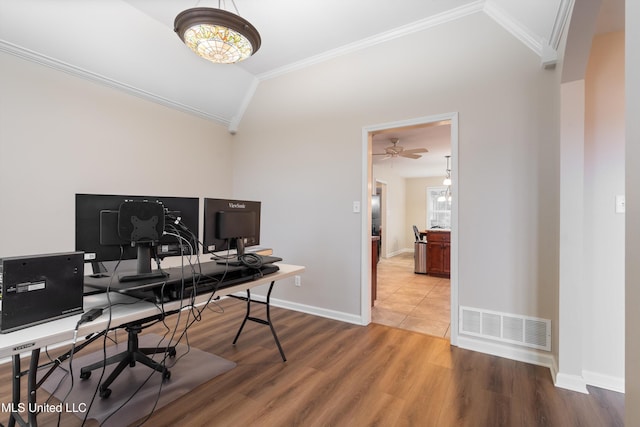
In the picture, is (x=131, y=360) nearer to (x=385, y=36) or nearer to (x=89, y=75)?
(x=89, y=75)

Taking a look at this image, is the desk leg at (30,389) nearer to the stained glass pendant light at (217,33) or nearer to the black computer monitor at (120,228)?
the black computer monitor at (120,228)

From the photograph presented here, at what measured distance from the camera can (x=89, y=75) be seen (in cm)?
270

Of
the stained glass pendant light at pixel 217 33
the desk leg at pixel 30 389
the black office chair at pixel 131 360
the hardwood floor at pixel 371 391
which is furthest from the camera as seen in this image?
the black office chair at pixel 131 360

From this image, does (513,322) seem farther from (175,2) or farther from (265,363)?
(175,2)

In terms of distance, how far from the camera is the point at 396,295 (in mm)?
4312

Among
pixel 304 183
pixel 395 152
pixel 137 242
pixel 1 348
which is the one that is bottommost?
pixel 1 348

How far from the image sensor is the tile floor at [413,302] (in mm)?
3127

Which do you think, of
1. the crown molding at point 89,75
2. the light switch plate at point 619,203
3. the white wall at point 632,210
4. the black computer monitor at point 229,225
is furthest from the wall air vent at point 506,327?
the crown molding at point 89,75

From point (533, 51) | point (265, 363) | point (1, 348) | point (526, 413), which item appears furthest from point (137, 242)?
point (533, 51)

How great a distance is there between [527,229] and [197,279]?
245 cm

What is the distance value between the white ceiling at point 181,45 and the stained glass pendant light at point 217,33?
68 cm

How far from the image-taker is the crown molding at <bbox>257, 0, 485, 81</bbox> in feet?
8.36

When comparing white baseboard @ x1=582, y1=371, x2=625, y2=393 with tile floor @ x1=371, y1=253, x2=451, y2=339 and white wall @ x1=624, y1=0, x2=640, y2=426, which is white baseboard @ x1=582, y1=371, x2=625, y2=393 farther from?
white wall @ x1=624, y1=0, x2=640, y2=426

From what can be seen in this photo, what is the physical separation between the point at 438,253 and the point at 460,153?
349 centimetres
